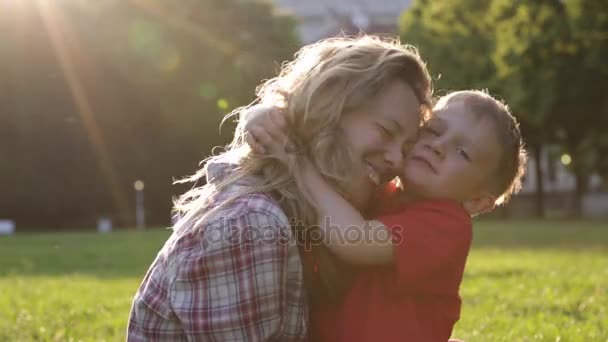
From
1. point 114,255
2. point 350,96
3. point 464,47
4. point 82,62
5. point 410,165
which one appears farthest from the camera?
point 464,47

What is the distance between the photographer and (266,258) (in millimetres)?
3324

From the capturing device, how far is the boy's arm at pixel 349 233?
138 inches

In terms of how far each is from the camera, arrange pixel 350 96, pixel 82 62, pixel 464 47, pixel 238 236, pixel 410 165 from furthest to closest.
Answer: pixel 464 47 → pixel 82 62 → pixel 410 165 → pixel 350 96 → pixel 238 236

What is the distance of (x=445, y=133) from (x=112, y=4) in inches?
1249

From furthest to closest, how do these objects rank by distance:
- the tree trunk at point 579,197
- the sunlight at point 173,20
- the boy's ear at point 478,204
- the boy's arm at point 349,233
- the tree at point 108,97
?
the tree trunk at point 579,197 < the sunlight at point 173,20 < the tree at point 108,97 < the boy's ear at point 478,204 < the boy's arm at point 349,233

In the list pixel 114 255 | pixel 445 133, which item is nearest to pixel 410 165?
pixel 445 133

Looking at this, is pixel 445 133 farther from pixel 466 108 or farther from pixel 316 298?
pixel 316 298

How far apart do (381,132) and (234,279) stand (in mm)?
826

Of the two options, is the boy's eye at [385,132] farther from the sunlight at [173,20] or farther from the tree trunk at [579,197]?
the tree trunk at [579,197]

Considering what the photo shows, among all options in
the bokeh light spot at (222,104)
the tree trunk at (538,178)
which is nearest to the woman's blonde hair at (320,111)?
the bokeh light spot at (222,104)

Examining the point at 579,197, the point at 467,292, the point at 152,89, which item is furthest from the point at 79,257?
the point at 579,197

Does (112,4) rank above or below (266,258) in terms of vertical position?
above

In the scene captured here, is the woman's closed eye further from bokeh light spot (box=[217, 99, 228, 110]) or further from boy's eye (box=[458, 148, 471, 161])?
bokeh light spot (box=[217, 99, 228, 110])

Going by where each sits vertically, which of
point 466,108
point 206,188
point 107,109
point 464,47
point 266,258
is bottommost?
point 266,258
